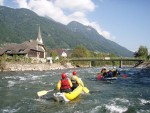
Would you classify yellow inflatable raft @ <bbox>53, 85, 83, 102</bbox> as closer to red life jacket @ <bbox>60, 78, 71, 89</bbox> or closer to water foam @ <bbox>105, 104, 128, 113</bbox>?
red life jacket @ <bbox>60, 78, 71, 89</bbox>

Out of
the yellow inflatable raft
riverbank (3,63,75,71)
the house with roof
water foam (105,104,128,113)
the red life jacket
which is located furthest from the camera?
the house with roof

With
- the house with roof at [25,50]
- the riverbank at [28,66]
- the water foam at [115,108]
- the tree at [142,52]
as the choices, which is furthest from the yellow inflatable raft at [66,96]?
the tree at [142,52]

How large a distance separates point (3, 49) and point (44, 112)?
68198mm

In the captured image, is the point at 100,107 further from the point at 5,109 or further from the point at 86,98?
the point at 5,109

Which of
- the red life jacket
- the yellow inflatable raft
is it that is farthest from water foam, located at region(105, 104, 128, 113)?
the red life jacket

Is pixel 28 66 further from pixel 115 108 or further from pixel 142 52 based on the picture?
pixel 142 52

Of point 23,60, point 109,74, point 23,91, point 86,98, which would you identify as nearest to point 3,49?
point 23,60

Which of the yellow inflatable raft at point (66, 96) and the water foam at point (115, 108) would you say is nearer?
the water foam at point (115, 108)

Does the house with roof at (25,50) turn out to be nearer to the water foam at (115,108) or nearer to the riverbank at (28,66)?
the riverbank at (28,66)

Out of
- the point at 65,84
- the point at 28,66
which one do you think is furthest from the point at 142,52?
the point at 65,84

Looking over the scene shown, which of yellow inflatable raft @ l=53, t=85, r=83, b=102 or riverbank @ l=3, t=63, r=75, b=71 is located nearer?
yellow inflatable raft @ l=53, t=85, r=83, b=102

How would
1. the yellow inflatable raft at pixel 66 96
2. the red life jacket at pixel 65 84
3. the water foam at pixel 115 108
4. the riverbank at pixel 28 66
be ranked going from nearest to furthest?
1. the water foam at pixel 115 108
2. the yellow inflatable raft at pixel 66 96
3. the red life jacket at pixel 65 84
4. the riverbank at pixel 28 66

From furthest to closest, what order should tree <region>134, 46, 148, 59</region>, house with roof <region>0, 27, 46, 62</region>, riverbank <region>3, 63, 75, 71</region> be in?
tree <region>134, 46, 148, 59</region> < house with roof <region>0, 27, 46, 62</region> < riverbank <region>3, 63, 75, 71</region>

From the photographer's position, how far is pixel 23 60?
66688 millimetres
